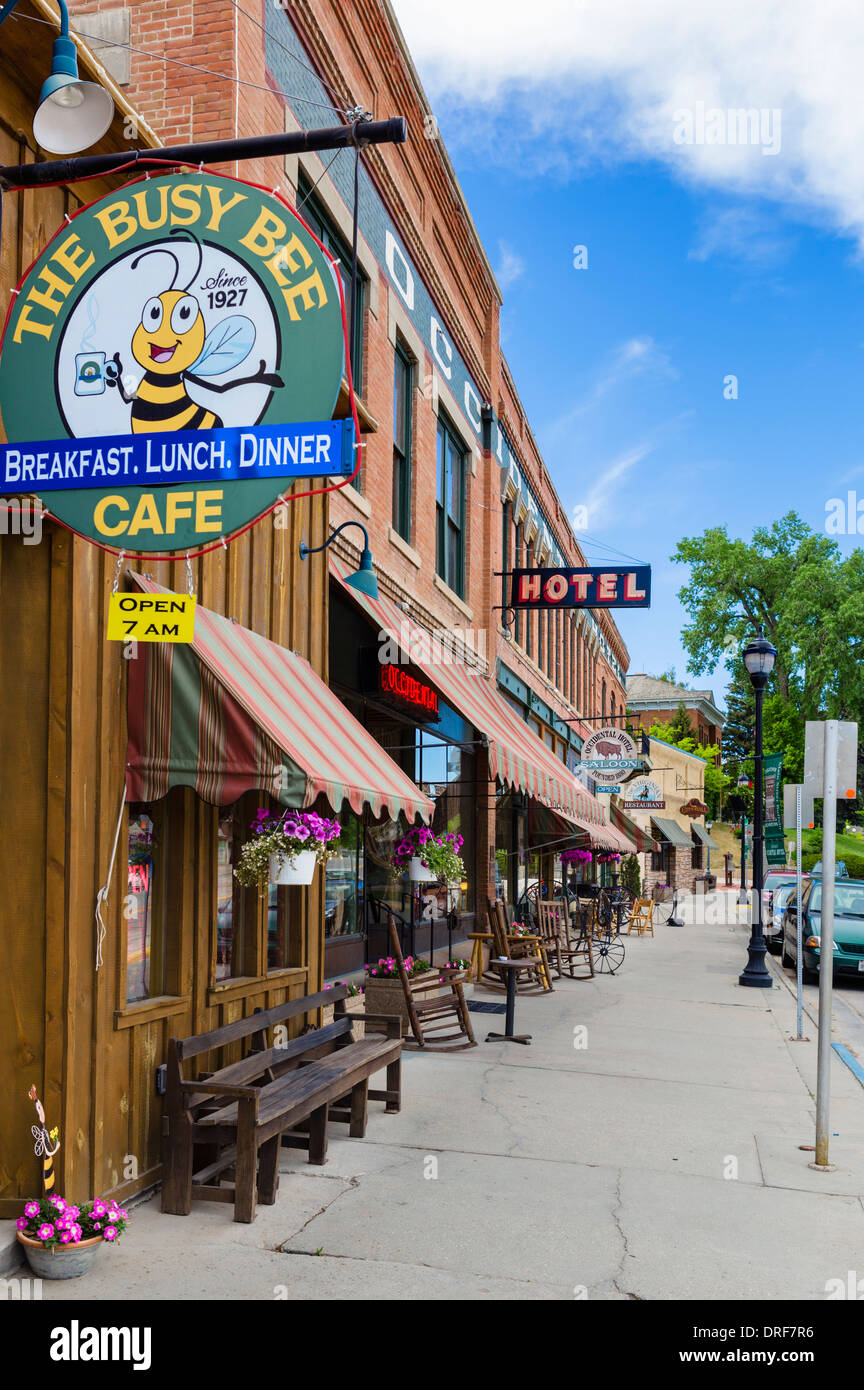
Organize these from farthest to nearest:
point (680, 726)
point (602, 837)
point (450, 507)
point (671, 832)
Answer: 1. point (680, 726)
2. point (671, 832)
3. point (602, 837)
4. point (450, 507)

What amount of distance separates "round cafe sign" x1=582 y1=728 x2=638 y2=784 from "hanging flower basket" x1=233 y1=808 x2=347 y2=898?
18.1 meters

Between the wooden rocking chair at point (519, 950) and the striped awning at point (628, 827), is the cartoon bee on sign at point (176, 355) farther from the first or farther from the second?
the striped awning at point (628, 827)

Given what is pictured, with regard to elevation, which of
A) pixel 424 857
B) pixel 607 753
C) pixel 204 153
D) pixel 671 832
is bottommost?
pixel 671 832

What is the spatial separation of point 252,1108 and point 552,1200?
1.87 m

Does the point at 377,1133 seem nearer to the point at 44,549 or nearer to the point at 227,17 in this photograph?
the point at 44,549

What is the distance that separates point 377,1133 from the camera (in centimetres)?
773

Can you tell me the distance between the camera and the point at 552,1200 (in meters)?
6.36

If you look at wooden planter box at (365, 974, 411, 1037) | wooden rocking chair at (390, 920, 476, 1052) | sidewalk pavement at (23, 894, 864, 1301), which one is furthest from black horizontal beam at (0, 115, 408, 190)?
wooden planter box at (365, 974, 411, 1037)

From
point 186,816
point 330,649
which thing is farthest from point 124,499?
point 330,649

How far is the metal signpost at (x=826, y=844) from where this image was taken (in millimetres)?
7266

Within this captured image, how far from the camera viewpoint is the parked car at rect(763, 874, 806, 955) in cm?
2497

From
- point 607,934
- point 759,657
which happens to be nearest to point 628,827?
point 607,934

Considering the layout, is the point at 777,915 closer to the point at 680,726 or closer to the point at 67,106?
the point at 67,106

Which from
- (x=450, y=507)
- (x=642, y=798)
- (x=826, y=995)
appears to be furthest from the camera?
(x=642, y=798)
